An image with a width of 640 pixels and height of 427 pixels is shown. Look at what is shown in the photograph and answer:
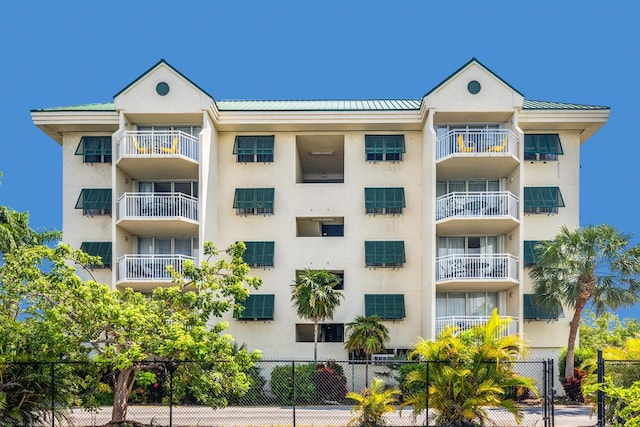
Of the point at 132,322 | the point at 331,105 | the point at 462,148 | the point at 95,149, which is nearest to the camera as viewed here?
the point at 132,322

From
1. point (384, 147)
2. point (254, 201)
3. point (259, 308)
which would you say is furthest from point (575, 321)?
point (254, 201)

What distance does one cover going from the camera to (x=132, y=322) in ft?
64.7

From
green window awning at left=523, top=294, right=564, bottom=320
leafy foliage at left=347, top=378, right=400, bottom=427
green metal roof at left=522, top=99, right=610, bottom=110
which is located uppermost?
green metal roof at left=522, top=99, right=610, bottom=110

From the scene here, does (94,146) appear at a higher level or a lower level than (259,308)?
higher

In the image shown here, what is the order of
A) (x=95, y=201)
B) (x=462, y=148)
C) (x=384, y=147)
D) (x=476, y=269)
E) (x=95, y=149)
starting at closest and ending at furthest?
(x=476, y=269) < (x=462, y=148) < (x=95, y=201) < (x=95, y=149) < (x=384, y=147)

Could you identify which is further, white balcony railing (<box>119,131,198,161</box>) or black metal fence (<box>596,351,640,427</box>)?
white balcony railing (<box>119,131,198,161</box>)

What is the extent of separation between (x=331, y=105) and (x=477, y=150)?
8542mm

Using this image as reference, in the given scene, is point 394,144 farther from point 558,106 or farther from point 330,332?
point 330,332

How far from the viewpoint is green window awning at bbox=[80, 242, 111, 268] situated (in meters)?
33.4

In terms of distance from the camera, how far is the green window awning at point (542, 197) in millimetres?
33531

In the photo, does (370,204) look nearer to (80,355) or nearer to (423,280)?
(423,280)

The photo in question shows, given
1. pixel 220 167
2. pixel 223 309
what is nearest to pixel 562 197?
pixel 220 167

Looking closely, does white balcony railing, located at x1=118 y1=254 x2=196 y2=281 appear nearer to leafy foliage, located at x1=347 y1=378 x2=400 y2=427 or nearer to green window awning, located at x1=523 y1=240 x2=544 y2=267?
leafy foliage, located at x1=347 y1=378 x2=400 y2=427

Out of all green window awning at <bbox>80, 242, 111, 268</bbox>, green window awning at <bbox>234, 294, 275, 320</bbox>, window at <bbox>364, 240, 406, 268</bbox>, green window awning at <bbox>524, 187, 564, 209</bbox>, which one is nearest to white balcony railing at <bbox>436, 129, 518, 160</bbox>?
green window awning at <bbox>524, 187, 564, 209</bbox>
